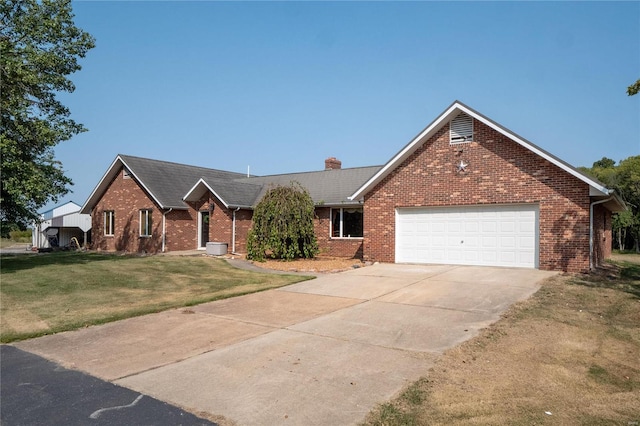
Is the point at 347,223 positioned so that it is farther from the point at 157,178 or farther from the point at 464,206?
the point at 157,178

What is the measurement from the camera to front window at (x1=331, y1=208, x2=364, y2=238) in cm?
2145

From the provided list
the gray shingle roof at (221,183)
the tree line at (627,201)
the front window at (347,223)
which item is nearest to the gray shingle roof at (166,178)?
the gray shingle roof at (221,183)

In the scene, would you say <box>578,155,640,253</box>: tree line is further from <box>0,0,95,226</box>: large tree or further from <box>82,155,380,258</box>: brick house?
<box>0,0,95,226</box>: large tree

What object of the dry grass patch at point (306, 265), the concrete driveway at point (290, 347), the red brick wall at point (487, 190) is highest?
the red brick wall at point (487, 190)

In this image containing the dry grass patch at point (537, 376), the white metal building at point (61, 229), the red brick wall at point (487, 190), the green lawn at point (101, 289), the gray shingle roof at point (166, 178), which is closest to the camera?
the dry grass patch at point (537, 376)

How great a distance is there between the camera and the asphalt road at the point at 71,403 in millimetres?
4402

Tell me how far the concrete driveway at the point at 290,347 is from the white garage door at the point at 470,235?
11.3ft

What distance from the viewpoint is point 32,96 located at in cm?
1745

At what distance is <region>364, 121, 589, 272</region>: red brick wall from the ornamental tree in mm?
2911

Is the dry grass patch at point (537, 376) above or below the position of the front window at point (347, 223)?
below

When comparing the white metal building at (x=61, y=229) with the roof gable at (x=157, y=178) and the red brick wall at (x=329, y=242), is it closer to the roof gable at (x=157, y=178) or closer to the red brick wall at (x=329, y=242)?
the roof gable at (x=157, y=178)

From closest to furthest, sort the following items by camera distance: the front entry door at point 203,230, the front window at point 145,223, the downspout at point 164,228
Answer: the downspout at point 164,228 → the front window at point 145,223 → the front entry door at point 203,230

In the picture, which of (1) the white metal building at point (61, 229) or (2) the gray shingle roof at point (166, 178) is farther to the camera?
(1) the white metal building at point (61, 229)

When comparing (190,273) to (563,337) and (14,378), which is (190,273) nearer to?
(14,378)
